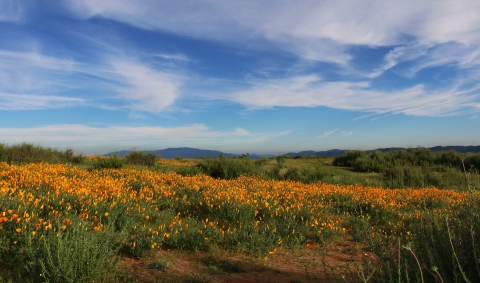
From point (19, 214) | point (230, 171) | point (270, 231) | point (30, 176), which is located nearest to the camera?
point (19, 214)

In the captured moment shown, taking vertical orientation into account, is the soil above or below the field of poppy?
below

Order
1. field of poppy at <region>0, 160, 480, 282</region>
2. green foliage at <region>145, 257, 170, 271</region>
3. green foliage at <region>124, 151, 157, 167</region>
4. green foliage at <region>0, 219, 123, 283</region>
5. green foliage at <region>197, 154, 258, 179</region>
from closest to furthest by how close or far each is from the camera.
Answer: field of poppy at <region>0, 160, 480, 282</region> → green foliage at <region>0, 219, 123, 283</region> → green foliage at <region>145, 257, 170, 271</region> → green foliage at <region>197, 154, 258, 179</region> → green foliage at <region>124, 151, 157, 167</region>

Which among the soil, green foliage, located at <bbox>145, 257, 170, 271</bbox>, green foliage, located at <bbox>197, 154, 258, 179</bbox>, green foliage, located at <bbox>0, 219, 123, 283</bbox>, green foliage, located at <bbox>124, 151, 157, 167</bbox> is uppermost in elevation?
green foliage, located at <bbox>124, 151, 157, 167</bbox>

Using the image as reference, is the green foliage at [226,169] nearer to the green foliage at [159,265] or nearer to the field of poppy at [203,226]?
the field of poppy at [203,226]

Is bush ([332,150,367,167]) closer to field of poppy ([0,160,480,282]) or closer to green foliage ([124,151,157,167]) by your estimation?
green foliage ([124,151,157,167])

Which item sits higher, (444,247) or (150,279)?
(444,247)

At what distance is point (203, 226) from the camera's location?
19.7 ft

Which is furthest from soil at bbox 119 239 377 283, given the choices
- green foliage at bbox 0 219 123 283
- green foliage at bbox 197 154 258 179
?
green foliage at bbox 197 154 258 179

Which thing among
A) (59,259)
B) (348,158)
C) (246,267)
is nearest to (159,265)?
(246,267)

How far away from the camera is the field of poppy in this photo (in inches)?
122

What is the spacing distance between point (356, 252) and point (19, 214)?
5463mm

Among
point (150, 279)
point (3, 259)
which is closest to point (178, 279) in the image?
point (150, 279)

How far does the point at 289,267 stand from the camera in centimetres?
497

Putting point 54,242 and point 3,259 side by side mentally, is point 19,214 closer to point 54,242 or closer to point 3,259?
point 3,259
